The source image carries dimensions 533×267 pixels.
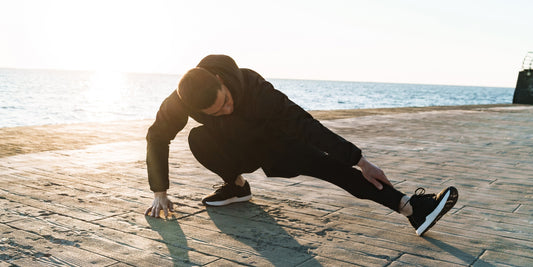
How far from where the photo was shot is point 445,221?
3215mm

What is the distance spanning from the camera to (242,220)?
309 cm

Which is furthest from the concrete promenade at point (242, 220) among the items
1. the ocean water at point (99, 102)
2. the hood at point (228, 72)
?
the ocean water at point (99, 102)

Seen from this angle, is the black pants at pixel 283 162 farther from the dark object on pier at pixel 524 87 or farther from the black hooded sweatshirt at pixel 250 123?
the dark object on pier at pixel 524 87

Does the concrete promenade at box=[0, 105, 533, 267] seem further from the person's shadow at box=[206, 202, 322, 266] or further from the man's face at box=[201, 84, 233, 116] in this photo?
the man's face at box=[201, 84, 233, 116]

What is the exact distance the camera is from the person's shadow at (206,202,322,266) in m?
2.43

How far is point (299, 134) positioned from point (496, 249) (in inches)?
51.3

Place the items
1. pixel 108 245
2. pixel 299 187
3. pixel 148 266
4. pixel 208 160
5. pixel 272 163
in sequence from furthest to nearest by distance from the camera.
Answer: pixel 299 187 < pixel 208 160 < pixel 272 163 < pixel 108 245 < pixel 148 266

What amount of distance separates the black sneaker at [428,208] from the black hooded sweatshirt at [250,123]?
2.18ft

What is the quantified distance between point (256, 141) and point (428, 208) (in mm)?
1121

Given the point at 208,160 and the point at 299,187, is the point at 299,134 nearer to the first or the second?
the point at 208,160

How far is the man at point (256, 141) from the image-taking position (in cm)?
251

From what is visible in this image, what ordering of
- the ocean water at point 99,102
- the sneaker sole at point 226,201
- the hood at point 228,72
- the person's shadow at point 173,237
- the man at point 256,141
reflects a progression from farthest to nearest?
1. the ocean water at point 99,102
2. the sneaker sole at point 226,201
3. the hood at point 228,72
4. the man at point 256,141
5. the person's shadow at point 173,237

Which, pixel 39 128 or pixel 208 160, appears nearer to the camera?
pixel 208 160

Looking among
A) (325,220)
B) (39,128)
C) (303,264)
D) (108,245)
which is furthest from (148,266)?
(39,128)
